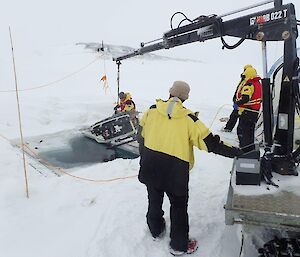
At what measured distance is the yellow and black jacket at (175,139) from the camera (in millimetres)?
3480

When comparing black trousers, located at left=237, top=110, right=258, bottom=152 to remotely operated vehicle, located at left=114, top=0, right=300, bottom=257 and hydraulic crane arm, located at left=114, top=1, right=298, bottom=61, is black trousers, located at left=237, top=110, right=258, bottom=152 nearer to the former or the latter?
hydraulic crane arm, located at left=114, top=1, right=298, bottom=61

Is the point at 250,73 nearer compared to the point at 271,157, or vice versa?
the point at 271,157

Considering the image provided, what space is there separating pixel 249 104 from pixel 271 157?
2712 mm

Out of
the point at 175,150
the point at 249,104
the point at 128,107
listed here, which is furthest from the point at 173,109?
the point at 128,107

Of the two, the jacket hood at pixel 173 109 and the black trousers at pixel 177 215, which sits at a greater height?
the jacket hood at pixel 173 109

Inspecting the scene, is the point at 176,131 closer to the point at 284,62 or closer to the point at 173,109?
the point at 173,109

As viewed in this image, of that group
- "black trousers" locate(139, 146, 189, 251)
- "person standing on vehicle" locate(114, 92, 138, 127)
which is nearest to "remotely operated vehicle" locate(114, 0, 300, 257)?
"black trousers" locate(139, 146, 189, 251)

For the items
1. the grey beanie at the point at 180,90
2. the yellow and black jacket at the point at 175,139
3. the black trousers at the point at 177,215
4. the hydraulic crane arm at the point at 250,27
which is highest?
the hydraulic crane arm at the point at 250,27

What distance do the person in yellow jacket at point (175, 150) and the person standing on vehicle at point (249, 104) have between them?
3118 mm

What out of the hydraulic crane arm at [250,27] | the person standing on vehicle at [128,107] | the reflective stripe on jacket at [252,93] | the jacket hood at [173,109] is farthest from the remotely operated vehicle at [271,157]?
the person standing on vehicle at [128,107]

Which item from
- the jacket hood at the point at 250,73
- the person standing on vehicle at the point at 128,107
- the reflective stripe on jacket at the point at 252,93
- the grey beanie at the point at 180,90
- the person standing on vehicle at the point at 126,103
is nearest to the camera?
the grey beanie at the point at 180,90

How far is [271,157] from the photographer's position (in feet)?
12.9

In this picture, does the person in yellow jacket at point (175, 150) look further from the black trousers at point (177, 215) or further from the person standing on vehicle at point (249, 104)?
the person standing on vehicle at point (249, 104)

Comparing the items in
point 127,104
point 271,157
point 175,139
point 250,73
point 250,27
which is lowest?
point 271,157
